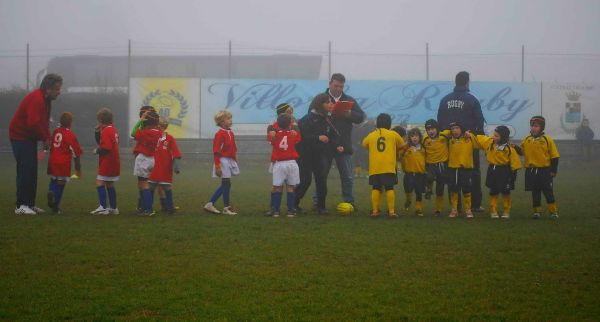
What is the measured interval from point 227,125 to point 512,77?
2406 cm

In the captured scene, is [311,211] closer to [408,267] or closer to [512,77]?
[408,267]

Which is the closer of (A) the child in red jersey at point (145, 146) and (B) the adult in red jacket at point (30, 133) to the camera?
(B) the adult in red jacket at point (30, 133)

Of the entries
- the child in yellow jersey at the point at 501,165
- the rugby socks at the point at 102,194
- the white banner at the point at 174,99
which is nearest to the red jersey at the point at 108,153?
the rugby socks at the point at 102,194

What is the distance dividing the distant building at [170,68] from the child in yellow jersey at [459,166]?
21778 mm

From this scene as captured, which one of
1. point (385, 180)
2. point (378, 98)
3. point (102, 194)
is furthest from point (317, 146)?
point (378, 98)

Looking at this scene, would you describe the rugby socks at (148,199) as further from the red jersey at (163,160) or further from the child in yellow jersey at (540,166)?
the child in yellow jersey at (540,166)

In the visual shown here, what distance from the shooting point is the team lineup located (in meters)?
9.95

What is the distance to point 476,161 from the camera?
10.8 m

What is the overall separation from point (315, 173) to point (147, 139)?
2.50m

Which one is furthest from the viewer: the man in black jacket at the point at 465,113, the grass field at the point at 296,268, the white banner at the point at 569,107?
the white banner at the point at 569,107

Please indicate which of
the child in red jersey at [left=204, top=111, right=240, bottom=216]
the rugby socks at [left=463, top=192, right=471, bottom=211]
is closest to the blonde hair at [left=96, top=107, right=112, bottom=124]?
the child in red jersey at [left=204, top=111, right=240, bottom=216]

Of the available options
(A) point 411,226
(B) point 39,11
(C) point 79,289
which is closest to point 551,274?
(A) point 411,226

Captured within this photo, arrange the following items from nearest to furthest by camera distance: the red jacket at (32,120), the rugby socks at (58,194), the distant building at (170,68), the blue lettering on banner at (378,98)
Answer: the red jacket at (32,120), the rugby socks at (58,194), the blue lettering on banner at (378,98), the distant building at (170,68)

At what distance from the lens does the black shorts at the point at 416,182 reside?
1046 centimetres
